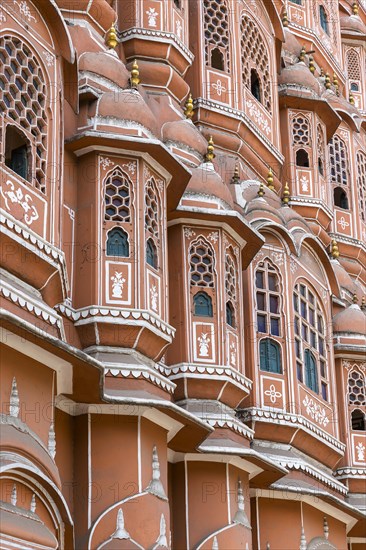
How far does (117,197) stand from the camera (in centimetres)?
1656

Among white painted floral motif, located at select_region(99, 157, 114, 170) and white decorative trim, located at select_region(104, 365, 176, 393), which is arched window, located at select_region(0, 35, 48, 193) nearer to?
white painted floral motif, located at select_region(99, 157, 114, 170)

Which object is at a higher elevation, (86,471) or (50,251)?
(50,251)

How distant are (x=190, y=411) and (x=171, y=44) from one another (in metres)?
6.14

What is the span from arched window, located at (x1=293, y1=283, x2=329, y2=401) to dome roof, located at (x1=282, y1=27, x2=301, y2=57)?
6.87m

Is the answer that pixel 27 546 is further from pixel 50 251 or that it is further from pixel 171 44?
pixel 171 44

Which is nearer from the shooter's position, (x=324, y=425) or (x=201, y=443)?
(x=201, y=443)

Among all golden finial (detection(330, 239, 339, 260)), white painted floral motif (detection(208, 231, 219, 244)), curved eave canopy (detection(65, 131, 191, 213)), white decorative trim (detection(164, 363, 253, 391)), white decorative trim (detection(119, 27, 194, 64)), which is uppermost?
white decorative trim (detection(119, 27, 194, 64))

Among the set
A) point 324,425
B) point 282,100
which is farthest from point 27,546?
point 282,100

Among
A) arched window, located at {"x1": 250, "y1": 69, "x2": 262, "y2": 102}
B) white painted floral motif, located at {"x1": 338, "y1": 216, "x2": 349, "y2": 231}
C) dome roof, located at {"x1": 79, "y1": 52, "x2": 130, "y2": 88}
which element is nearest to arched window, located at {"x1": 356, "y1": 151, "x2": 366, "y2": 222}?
white painted floral motif, located at {"x1": 338, "y1": 216, "x2": 349, "y2": 231}

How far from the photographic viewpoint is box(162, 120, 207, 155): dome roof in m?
18.9

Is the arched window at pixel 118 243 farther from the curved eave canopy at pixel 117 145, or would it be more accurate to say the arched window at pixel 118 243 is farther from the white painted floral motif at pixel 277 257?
the white painted floral motif at pixel 277 257

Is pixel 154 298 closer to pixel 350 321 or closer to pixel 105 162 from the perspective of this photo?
pixel 105 162

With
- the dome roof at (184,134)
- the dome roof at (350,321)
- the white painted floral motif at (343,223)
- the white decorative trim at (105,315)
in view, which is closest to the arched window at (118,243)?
the white decorative trim at (105,315)

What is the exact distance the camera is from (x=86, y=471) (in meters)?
15.2
